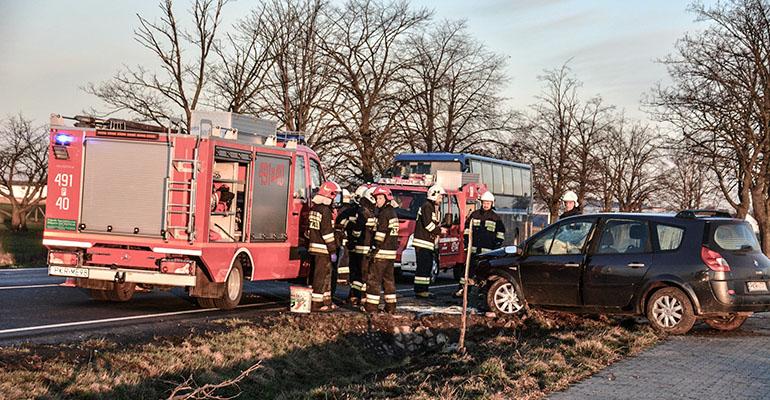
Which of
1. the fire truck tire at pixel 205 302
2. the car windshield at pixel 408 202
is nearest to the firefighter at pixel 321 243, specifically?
the fire truck tire at pixel 205 302

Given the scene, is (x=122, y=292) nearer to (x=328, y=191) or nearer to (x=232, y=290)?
(x=232, y=290)

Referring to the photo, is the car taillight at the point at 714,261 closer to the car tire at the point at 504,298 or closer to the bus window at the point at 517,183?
the car tire at the point at 504,298

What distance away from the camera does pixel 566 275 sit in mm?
11977

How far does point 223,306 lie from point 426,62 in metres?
30.2

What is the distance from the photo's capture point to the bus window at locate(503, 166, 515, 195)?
3078cm

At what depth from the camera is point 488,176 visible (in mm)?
29188

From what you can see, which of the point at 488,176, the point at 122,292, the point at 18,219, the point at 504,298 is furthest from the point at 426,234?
the point at 18,219

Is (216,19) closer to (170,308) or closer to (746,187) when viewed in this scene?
(170,308)

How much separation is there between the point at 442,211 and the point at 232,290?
7994 mm

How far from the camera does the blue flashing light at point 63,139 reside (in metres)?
12.3

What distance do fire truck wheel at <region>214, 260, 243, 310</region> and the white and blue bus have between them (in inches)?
563

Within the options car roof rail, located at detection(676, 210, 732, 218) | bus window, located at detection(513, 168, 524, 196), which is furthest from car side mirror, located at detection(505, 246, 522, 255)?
bus window, located at detection(513, 168, 524, 196)

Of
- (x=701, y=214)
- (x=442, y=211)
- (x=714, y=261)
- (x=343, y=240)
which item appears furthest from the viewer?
(x=442, y=211)

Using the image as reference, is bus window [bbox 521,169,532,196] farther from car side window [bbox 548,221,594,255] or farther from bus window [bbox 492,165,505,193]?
car side window [bbox 548,221,594,255]
